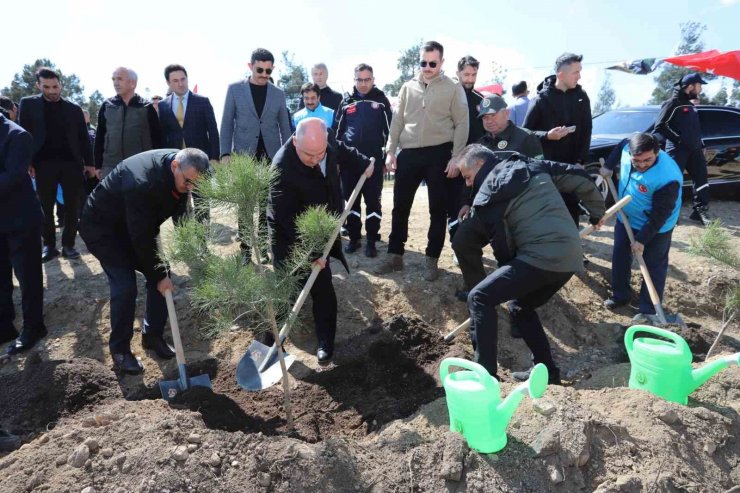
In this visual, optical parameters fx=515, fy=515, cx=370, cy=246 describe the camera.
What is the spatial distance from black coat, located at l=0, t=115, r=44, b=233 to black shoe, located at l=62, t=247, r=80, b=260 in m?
1.54

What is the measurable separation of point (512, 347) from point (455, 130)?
1.95m

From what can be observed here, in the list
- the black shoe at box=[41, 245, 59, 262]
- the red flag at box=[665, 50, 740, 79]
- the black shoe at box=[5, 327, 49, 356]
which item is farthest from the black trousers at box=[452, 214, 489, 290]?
the red flag at box=[665, 50, 740, 79]

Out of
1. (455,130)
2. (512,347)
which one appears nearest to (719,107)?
(455,130)

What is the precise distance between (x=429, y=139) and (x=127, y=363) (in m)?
3.06

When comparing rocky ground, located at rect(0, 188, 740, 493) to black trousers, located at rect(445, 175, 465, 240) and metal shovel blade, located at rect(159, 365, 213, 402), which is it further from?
black trousers, located at rect(445, 175, 465, 240)

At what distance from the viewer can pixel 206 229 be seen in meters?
2.83

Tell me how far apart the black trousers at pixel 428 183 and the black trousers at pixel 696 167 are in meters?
3.92

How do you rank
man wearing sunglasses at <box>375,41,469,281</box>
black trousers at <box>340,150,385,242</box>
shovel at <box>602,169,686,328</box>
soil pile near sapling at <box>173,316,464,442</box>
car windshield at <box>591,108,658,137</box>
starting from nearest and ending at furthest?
soil pile near sapling at <box>173,316,464,442</box>
shovel at <box>602,169,686,328</box>
man wearing sunglasses at <box>375,41,469,281</box>
black trousers at <box>340,150,385,242</box>
car windshield at <box>591,108,658,137</box>

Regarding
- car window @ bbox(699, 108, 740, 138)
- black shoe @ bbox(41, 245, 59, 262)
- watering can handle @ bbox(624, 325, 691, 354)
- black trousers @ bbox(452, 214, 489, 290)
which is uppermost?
car window @ bbox(699, 108, 740, 138)

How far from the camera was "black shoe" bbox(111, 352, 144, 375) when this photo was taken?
3750 mm

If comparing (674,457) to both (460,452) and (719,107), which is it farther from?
(719,107)

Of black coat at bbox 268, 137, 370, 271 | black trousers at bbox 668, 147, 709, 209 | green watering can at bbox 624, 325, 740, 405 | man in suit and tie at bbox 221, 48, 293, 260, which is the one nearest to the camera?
green watering can at bbox 624, 325, 740, 405

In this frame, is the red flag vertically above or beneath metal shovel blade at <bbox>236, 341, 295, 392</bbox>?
above

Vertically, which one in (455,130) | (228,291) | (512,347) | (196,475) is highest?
(455,130)
